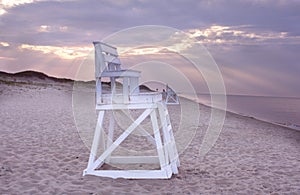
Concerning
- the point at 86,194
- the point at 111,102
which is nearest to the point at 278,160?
the point at 111,102

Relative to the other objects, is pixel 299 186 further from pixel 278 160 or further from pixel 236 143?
pixel 236 143

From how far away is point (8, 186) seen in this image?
258 inches

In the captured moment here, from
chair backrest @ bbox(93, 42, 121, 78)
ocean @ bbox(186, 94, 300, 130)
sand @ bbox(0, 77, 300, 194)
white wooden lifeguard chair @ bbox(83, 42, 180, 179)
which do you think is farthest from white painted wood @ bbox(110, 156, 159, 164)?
ocean @ bbox(186, 94, 300, 130)

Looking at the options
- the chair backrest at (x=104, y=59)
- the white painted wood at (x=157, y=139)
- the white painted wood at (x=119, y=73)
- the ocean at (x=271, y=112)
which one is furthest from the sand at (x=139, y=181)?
the ocean at (x=271, y=112)

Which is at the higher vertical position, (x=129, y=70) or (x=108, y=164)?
(x=129, y=70)

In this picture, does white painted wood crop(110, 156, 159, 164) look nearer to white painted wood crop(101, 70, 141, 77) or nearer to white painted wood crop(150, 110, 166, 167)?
white painted wood crop(150, 110, 166, 167)

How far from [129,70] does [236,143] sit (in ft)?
23.9

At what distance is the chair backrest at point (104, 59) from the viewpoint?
7.18 meters

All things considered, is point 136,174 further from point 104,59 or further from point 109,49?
point 109,49

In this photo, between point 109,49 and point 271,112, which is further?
point 271,112

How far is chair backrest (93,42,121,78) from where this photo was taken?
718cm

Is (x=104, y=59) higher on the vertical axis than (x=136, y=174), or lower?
higher

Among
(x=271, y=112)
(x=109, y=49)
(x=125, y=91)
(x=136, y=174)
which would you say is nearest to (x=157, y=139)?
(x=136, y=174)

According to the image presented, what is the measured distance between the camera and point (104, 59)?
23.9 ft
